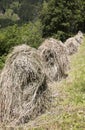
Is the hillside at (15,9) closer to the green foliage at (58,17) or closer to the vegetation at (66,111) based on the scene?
the green foliage at (58,17)

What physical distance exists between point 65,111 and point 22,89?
46.6 inches

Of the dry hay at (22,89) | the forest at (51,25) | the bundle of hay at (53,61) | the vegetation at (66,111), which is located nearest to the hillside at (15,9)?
the forest at (51,25)

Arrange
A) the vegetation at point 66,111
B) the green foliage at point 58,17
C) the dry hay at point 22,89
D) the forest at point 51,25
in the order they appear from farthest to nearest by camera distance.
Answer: the green foliage at point 58,17 → the forest at point 51,25 → the dry hay at point 22,89 → the vegetation at point 66,111

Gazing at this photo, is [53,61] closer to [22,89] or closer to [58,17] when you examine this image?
[22,89]

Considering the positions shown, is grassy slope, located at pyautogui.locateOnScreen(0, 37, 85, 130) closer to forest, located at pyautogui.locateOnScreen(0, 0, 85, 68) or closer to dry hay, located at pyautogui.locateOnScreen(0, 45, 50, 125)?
dry hay, located at pyautogui.locateOnScreen(0, 45, 50, 125)

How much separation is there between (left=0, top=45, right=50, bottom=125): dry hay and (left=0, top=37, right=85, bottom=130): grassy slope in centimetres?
29

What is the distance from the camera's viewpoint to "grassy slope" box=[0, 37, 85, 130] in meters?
8.21

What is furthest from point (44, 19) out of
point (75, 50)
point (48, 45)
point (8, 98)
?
point (8, 98)

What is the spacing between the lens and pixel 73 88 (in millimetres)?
11242

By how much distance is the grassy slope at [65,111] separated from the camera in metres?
8.21

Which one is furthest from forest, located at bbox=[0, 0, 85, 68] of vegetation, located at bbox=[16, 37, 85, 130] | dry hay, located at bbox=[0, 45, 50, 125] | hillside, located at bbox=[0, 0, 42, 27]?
hillside, located at bbox=[0, 0, 42, 27]

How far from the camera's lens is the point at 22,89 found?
30.2 ft

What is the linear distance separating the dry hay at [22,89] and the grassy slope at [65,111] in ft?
0.96

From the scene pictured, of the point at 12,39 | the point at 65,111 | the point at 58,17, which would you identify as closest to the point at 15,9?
the point at 58,17
